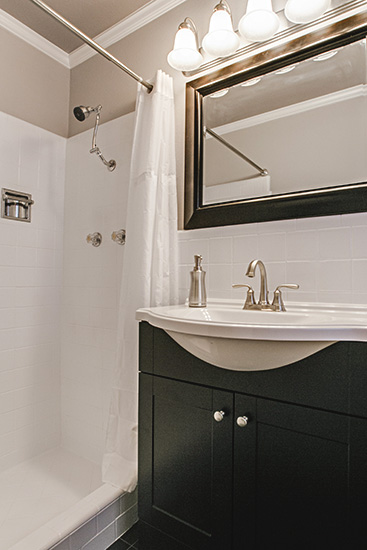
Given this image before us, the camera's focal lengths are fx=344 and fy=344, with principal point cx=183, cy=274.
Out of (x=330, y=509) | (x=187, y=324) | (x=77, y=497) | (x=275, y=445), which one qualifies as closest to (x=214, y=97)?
(x=187, y=324)

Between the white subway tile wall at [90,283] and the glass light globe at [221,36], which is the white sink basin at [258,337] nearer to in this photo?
the white subway tile wall at [90,283]

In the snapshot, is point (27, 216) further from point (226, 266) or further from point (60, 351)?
point (226, 266)

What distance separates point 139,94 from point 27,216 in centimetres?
89

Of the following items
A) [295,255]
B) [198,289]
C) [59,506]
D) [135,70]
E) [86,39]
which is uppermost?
[135,70]

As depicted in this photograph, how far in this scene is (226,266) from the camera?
56.3 inches

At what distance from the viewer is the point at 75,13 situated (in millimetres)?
1789

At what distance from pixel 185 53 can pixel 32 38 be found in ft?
3.48

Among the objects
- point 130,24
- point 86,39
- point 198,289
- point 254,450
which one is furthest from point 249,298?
point 130,24

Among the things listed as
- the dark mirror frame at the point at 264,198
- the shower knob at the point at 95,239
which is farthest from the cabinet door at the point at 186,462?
the shower knob at the point at 95,239

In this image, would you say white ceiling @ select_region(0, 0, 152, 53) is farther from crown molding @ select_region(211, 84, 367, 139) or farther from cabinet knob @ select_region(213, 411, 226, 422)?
cabinet knob @ select_region(213, 411, 226, 422)

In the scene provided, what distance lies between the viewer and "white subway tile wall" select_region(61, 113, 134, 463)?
71.5 inches

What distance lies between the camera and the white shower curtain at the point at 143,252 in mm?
1383

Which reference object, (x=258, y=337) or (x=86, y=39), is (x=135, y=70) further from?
(x=258, y=337)

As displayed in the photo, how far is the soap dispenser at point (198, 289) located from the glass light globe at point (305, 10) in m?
0.92
